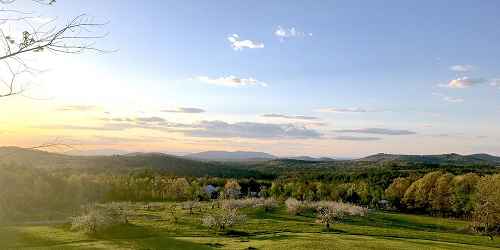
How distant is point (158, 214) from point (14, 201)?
44006 millimetres

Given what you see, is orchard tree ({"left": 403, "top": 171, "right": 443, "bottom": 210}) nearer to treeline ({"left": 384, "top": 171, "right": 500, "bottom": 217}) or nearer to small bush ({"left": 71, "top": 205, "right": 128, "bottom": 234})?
treeline ({"left": 384, "top": 171, "right": 500, "bottom": 217})

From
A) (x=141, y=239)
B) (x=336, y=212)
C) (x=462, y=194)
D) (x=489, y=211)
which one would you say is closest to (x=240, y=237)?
(x=141, y=239)

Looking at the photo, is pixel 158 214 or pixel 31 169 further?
pixel 31 169

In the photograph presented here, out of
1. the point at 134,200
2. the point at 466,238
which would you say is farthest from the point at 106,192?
the point at 466,238

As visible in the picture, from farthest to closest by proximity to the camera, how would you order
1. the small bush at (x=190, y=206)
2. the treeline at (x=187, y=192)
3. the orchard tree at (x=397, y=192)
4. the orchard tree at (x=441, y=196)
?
the orchard tree at (x=397, y=192)
the orchard tree at (x=441, y=196)
the treeline at (x=187, y=192)
the small bush at (x=190, y=206)

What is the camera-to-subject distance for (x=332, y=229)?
9825 centimetres

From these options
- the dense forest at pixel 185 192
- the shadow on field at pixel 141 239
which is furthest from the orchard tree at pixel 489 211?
the shadow on field at pixel 141 239

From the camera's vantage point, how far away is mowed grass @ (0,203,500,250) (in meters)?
66.8

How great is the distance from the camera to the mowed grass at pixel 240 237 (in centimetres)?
6681

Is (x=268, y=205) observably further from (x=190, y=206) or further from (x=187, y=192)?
(x=187, y=192)

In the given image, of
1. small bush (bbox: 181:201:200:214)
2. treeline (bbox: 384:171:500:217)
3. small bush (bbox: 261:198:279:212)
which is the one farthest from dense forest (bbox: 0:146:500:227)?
small bush (bbox: 181:201:200:214)

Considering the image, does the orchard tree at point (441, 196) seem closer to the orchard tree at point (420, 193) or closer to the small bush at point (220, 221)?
the orchard tree at point (420, 193)

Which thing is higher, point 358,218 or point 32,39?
point 32,39

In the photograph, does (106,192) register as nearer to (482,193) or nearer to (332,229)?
(332,229)
